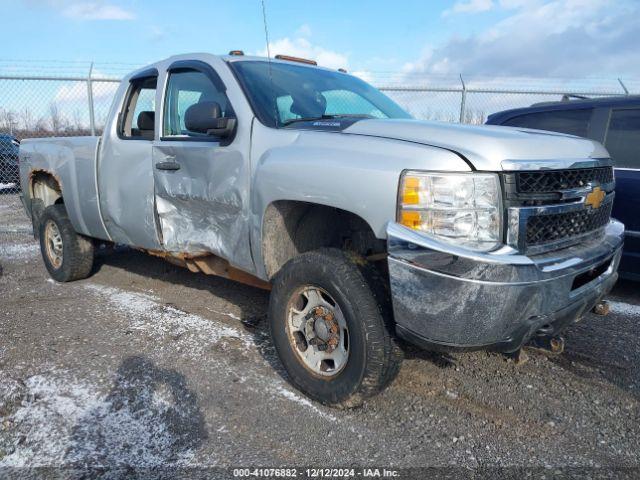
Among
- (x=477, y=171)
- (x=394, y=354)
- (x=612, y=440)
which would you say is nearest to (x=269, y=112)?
(x=477, y=171)

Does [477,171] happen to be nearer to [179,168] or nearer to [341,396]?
[341,396]

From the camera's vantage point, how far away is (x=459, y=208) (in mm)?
2172

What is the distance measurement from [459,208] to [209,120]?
1.61 metres

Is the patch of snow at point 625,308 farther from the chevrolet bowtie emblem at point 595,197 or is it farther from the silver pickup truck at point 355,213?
the chevrolet bowtie emblem at point 595,197

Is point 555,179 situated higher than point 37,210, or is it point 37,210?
point 555,179

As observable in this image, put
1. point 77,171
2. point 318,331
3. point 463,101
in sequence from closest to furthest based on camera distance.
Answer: point 318,331, point 77,171, point 463,101

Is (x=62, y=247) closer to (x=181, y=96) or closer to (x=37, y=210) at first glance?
(x=37, y=210)

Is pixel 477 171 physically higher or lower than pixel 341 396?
higher

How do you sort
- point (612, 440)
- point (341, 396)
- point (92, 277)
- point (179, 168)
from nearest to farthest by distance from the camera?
point (612, 440) → point (341, 396) → point (179, 168) → point (92, 277)

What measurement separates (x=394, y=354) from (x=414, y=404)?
1.57 ft

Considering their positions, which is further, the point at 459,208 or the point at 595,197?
the point at 595,197

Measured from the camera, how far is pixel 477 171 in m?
2.18

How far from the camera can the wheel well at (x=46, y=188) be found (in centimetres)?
523

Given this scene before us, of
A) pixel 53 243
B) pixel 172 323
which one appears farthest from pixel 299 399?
pixel 53 243
